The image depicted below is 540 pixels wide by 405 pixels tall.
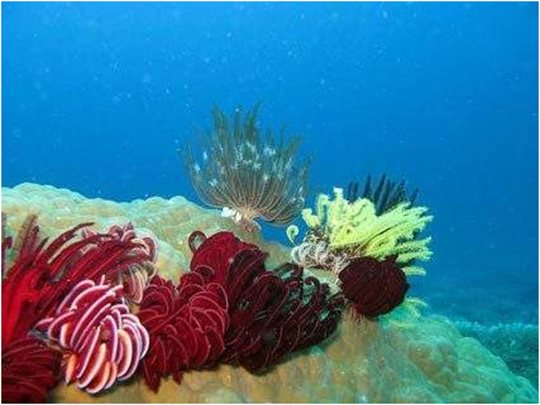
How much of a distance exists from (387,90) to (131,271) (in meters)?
159

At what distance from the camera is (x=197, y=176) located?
6969 mm

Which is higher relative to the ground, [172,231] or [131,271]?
[172,231]

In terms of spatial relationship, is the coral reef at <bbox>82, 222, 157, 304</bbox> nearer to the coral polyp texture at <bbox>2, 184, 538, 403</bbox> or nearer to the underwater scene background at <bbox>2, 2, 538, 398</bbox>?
the coral polyp texture at <bbox>2, 184, 538, 403</bbox>

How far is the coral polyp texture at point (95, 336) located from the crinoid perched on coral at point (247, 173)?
327 cm

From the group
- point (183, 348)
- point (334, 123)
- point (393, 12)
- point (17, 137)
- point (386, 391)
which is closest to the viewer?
point (183, 348)

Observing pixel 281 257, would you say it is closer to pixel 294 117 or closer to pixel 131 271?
pixel 131 271

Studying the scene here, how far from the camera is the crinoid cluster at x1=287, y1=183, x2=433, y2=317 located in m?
5.37

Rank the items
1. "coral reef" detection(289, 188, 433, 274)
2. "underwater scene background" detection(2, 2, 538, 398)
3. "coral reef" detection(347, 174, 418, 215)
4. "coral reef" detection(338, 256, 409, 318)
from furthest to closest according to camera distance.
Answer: "underwater scene background" detection(2, 2, 538, 398)
"coral reef" detection(347, 174, 418, 215)
"coral reef" detection(289, 188, 433, 274)
"coral reef" detection(338, 256, 409, 318)

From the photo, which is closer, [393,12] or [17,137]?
[17,137]

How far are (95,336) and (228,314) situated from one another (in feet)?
3.10

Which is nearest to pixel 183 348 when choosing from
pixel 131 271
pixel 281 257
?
pixel 131 271

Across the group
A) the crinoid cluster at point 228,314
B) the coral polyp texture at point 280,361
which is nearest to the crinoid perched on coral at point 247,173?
the coral polyp texture at point 280,361

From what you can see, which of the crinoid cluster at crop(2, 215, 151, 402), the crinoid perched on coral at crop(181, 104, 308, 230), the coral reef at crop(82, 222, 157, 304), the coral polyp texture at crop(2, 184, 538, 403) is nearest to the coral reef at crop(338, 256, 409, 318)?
the coral polyp texture at crop(2, 184, 538, 403)

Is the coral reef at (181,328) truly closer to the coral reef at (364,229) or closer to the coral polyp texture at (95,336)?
the coral polyp texture at (95,336)
